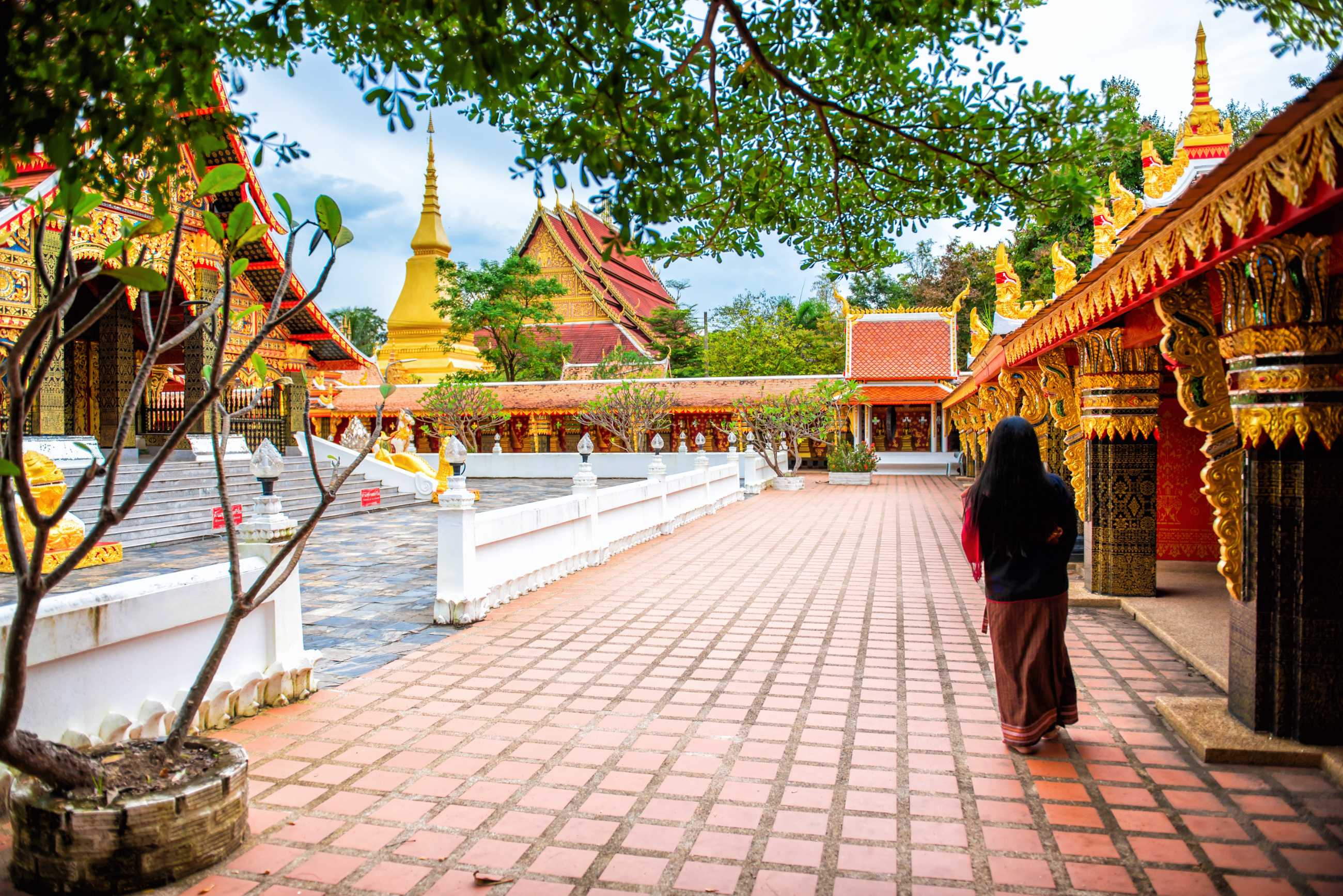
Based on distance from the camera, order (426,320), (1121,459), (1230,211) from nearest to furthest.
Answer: (1230,211) < (1121,459) < (426,320)

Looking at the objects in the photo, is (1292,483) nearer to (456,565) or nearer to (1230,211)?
(1230,211)

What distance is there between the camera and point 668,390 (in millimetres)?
26422

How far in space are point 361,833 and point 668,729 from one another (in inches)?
→ 59.8

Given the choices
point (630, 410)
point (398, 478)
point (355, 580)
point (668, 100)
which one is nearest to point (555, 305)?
point (630, 410)

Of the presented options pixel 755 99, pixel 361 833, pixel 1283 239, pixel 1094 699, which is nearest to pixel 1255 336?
pixel 1283 239

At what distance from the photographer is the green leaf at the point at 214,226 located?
8.38 feet

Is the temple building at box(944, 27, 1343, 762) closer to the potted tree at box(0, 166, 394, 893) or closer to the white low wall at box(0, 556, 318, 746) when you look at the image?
the potted tree at box(0, 166, 394, 893)

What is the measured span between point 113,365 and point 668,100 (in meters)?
15.0

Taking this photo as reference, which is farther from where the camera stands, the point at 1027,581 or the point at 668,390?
the point at 668,390

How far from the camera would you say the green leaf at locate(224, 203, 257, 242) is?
8.91 feet

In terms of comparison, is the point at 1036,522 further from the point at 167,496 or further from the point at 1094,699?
the point at 167,496

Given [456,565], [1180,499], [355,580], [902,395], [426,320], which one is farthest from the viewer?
[426,320]

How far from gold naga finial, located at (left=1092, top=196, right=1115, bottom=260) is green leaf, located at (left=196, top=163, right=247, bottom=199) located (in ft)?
21.7

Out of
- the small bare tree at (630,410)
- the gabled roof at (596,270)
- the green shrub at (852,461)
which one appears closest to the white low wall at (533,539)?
the green shrub at (852,461)
